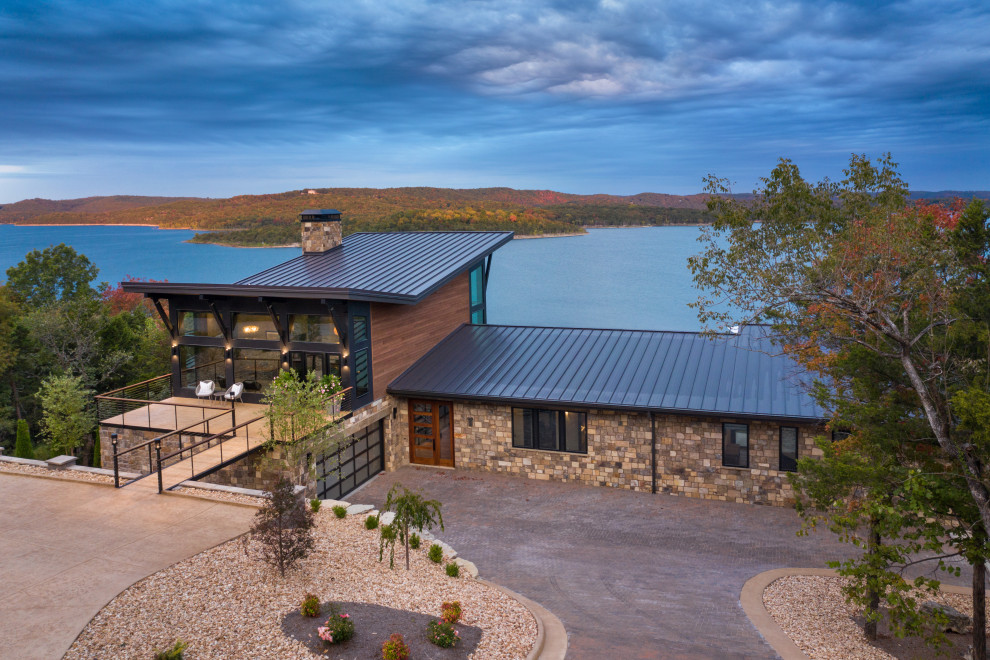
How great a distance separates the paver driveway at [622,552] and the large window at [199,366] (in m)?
5.46

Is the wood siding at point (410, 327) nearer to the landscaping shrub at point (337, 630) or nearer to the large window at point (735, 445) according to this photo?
the large window at point (735, 445)

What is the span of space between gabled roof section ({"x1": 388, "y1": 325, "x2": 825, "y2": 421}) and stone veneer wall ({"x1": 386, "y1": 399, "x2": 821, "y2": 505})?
0.45m

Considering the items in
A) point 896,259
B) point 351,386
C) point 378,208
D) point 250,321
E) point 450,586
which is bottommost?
point 450,586

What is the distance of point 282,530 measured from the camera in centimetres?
977

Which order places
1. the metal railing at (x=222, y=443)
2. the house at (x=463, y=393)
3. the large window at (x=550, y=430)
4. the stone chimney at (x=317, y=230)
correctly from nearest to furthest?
the metal railing at (x=222, y=443) < the house at (x=463, y=393) < the large window at (x=550, y=430) < the stone chimney at (x=317, y=230)

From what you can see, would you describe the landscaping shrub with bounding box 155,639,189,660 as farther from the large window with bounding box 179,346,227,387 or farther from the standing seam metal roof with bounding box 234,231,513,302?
the large window with bounding box 179,346,227,387

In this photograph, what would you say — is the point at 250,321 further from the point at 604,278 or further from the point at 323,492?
the point at 604,278

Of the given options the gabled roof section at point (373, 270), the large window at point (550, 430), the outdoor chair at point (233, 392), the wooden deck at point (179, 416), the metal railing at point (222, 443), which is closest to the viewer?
the metal railing at point (222, 443)

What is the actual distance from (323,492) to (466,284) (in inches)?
352

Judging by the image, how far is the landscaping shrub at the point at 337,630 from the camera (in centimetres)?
809

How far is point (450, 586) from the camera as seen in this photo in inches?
415

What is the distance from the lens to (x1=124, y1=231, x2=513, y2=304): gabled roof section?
17.2 meters

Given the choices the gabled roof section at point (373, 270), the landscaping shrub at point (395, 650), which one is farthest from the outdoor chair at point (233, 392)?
the landscaping shrub at point (395, 650)

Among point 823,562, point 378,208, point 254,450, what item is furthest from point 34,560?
point 378,208
